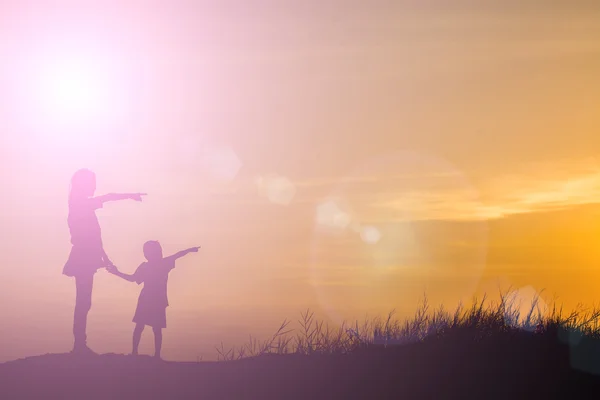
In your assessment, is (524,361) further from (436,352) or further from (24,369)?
(24,369)

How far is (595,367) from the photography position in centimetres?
1286

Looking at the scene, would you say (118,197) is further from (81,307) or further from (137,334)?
(137,334)

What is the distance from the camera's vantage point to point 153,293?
52.0 feet

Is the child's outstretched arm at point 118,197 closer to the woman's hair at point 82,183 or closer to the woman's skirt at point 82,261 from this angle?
the woman's hair at point 82,183

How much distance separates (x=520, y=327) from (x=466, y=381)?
2795mm

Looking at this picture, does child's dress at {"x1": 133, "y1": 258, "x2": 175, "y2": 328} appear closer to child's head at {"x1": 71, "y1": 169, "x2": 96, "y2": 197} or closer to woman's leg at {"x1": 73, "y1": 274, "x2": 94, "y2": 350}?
woman's leg at {"x1": 73, "y1": 274, "x2": 94, "y2": 350}

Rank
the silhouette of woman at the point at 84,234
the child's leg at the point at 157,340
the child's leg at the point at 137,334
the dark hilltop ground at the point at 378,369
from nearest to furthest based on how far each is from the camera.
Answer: the dark hilltop ground at the point at 378,369 < the silhouette of woman at the point at 84,234 < the child's leg at the point at 157,340 < the child's leg at the point at 137,334

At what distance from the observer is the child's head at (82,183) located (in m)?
15.0

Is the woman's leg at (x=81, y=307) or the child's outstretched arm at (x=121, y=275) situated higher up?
the child's outstretched arm at (x=121, y=275)

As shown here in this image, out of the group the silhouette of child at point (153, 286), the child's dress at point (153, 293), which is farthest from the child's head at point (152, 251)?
the child's dress at point (153, 293)

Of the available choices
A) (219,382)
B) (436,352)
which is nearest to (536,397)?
(436,352)

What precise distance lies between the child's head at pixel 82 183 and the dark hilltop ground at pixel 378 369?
3.03m

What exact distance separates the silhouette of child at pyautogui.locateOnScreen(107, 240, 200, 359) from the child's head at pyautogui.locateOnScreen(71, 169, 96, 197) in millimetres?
1575

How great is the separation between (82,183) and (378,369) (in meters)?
6.54
